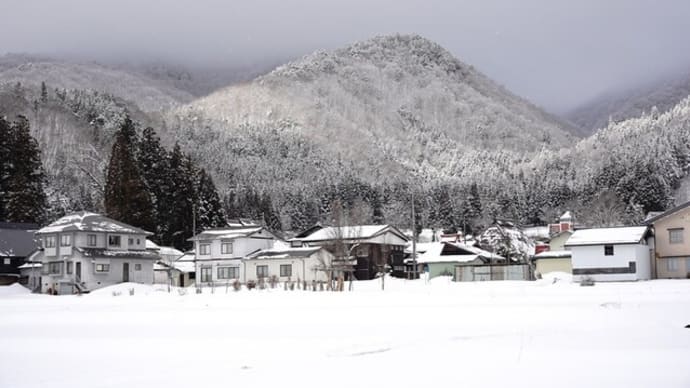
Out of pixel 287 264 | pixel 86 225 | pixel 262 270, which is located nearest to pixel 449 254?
pixel 287 264

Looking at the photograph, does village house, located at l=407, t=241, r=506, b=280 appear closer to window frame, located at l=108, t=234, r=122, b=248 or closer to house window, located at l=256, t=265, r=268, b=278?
house window, located at l=256, t=265, r=268, b=278

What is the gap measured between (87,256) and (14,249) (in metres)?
9.71

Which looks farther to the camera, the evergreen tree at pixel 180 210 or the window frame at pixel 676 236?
the evergreen tree at pixel 180 210

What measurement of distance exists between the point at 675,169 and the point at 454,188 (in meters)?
39.6

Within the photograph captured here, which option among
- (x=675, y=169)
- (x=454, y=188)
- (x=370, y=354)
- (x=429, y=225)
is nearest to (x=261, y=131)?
(x=454, y=188)

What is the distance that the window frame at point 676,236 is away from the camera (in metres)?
44.5

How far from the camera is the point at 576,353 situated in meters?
12.3

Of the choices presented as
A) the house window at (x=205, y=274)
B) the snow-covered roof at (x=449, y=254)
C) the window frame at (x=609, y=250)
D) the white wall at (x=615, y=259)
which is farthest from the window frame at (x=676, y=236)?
the house window at (x=205, y=274)

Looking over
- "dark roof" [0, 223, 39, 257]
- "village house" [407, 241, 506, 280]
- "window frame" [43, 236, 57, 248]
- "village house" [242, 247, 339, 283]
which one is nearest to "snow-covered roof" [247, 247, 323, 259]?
"village house" [242, 247, 339, 283]

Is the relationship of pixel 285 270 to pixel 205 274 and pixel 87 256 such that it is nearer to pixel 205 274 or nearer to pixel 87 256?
pixel 205 274

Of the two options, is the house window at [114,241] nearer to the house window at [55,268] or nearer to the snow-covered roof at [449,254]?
the house window at [55,268]

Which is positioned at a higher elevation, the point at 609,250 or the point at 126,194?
the point at 126,194

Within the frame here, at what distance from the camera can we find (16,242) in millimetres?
54062

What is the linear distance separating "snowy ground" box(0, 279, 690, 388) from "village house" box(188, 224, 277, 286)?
107 ft
